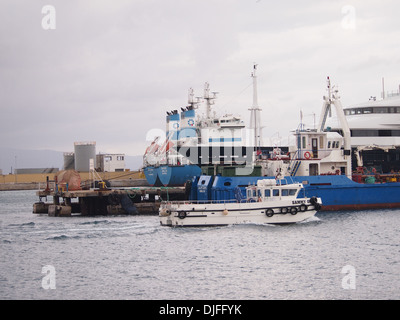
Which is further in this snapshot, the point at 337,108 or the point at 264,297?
the point at 337,108

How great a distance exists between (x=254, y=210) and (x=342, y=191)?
564 inches

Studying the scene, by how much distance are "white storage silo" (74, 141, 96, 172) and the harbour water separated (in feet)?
283

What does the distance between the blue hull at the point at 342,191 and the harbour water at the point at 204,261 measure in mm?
5885

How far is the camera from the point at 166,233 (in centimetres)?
3919

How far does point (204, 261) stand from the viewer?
30391mm

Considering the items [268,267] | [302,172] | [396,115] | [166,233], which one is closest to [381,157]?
[396,115]

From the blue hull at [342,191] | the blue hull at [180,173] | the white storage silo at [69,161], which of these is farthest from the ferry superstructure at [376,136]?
the white storage silo at [69,161]

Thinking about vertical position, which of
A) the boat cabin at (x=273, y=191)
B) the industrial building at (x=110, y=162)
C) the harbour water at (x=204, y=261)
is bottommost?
the harbour water at (x=204, y=261)

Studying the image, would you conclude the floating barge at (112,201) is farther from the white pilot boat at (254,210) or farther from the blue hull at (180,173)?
the white pilot boat at (254,210)

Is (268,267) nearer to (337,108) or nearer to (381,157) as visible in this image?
(337,108)

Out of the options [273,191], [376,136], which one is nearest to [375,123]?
[376,136]

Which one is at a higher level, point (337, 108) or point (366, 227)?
point (337, 108)

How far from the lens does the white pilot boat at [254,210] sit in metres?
39.7
